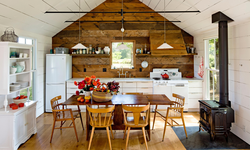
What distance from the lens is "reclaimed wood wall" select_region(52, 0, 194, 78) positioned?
5.96 metres

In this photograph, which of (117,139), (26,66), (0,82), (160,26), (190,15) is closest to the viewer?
(0,82)

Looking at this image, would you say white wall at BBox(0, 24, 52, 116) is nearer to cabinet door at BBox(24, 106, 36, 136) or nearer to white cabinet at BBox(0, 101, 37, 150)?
cabinet door at BBox(24, 106, 36, 136)

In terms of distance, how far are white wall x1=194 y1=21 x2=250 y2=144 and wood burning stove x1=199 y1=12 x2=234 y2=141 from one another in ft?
0.64

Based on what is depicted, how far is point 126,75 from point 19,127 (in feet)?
11.9

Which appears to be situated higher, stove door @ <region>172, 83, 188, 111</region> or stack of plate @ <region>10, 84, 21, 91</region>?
stack of plate @ <region>10, 84, 21, 91</region>

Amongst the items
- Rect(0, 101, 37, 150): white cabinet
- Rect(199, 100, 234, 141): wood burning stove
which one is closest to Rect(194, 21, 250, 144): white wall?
Rect(199, 100, 234, 141): wood burning stove

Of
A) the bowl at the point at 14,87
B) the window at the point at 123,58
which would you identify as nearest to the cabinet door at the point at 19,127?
the bowl at the point at 14,87


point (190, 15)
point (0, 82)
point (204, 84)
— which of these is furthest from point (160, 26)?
point (0, 82)

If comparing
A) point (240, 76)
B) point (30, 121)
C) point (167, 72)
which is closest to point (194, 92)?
point (167, 72)

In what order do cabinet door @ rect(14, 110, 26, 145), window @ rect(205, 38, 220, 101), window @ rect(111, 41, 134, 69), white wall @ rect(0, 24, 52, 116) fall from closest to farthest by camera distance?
cabinet door @ rect(14, 110, 26, 145), window @ rect(205, 38, 220, 101), white wall @ rect(0, 24, 52, 116), window @ rect(111, 41, 134, 69)

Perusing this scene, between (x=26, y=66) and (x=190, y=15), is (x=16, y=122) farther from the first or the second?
(x=190, y=15)

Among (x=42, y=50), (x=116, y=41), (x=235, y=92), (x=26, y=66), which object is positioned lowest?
(x=235, y=92)

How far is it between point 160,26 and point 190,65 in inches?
67.3

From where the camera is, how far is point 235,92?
375 centimetres
